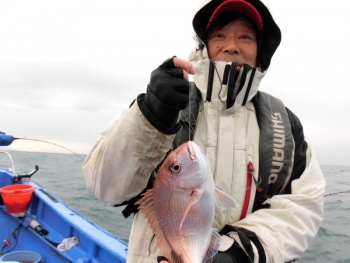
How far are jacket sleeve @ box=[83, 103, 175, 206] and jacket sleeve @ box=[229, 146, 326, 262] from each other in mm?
686

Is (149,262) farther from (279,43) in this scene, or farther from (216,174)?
(279,43)

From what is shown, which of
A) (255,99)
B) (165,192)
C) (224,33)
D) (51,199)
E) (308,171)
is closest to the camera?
(165,192)

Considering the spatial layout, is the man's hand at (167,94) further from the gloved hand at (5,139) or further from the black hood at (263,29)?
the gloved hand at (5,139)

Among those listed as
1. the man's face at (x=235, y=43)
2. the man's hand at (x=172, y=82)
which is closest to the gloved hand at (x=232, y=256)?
the man's hand at (x=172, y=82)

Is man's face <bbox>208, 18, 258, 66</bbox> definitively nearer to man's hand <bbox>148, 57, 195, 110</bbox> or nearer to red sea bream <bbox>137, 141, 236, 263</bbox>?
man's hand <bbox>148, 57, 195, 110</bbox>

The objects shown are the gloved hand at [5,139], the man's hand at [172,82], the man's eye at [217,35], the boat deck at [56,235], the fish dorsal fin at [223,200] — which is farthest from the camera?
the gloved hand at [5,139]

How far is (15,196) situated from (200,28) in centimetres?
460

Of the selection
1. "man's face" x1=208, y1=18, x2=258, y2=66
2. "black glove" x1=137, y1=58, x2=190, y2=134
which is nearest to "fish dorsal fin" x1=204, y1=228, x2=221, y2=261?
"black glove" x1=137, y1=58, x2=190, y2=134

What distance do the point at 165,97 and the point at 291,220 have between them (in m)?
1.15

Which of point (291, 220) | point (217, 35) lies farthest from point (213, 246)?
point (217, 35)

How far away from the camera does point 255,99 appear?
90.5 inches

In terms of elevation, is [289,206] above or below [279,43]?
below

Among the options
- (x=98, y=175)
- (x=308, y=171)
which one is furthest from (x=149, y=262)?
(x=308, y=171)

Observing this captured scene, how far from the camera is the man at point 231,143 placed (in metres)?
1.49
